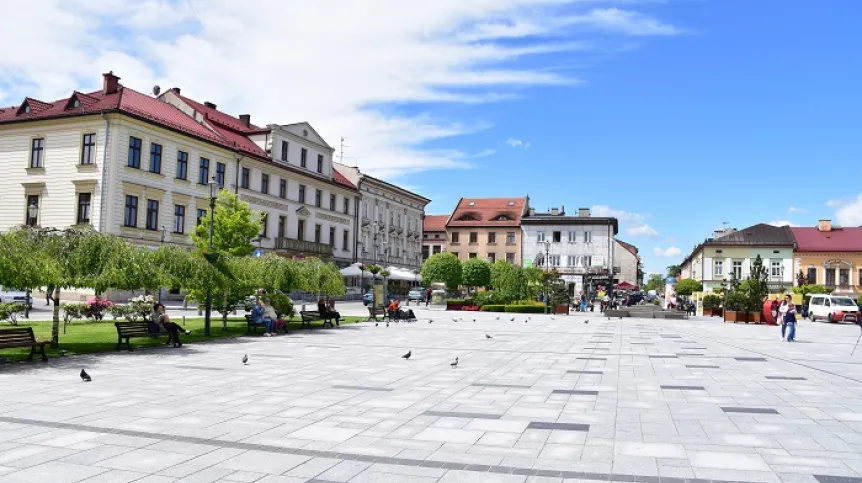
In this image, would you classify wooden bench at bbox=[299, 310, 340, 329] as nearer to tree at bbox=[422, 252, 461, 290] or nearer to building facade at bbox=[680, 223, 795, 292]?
tree at bbox=[422, 252, 461, 290]

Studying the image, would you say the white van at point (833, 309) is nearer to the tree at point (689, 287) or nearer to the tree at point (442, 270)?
the tree at point (442, 270)

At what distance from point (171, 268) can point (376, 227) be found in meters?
49.6

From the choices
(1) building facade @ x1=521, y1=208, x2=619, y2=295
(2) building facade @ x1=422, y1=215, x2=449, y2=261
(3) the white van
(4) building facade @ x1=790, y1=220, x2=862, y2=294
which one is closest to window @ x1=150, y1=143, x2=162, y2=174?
(3) the white van

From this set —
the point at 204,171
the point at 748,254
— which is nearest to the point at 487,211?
the point at 748,254

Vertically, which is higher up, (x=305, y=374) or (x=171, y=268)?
(x=171, y=268)

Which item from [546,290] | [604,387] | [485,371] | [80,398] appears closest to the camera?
[80,398]

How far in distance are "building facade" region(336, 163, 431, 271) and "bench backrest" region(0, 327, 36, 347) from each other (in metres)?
50.5

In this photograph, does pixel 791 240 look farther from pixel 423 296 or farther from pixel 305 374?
pixel 305 374

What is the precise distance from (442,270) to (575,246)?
27.1m

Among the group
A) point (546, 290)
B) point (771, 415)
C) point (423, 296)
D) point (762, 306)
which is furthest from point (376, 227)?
point (771, 415)

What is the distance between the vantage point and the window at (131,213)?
38.9 m

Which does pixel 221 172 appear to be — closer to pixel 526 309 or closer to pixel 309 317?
pixel 526 309

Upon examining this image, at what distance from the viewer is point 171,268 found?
18047 millimetres

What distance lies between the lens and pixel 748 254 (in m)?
74.8
